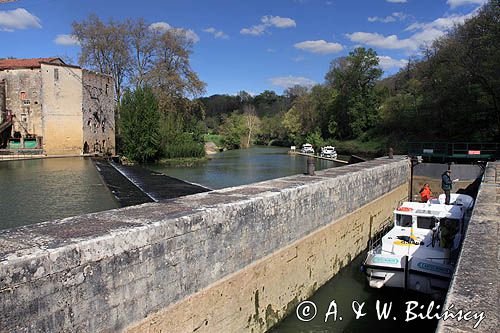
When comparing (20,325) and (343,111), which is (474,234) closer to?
(20,325)

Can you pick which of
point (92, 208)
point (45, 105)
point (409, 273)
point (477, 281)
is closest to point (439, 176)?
point (409, 273)

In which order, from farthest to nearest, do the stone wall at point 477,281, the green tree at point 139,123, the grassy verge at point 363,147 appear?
1. the grassy verge at point 363,147
2. the green tree at point 139,123
3. the stone wall at point 477,281

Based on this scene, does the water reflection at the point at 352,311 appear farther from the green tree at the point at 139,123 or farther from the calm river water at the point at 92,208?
the green tree at the point at 139,123

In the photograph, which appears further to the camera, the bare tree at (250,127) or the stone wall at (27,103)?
the bare tree at (250,127)

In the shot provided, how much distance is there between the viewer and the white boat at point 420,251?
401 inches

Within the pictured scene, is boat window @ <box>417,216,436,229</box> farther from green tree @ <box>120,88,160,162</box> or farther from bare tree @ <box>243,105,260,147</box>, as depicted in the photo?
bare tree @ <box>243,105,260,147</box>

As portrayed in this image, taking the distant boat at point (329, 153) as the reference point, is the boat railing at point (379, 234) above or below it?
below

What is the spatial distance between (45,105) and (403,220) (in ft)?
120

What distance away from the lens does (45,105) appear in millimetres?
39125

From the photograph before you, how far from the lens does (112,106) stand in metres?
47.0

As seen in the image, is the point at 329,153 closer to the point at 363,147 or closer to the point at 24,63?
the point at 363,147

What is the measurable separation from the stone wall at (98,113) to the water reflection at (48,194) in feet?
44.7

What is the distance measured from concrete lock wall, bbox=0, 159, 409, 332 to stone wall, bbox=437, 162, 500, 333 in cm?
366

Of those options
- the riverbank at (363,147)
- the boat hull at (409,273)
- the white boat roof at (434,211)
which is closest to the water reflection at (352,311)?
the boat hull at (409,273)
